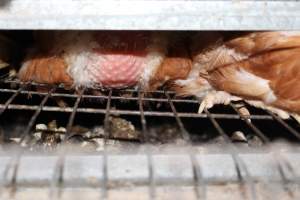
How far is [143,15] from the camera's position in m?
1.31

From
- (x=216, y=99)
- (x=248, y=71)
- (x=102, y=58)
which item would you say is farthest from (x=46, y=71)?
(x=248, y=71)

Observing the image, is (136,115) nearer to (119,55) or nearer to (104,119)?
(104,119)

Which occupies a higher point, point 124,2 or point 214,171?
point 124,2

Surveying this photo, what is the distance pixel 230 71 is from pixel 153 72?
0.34m

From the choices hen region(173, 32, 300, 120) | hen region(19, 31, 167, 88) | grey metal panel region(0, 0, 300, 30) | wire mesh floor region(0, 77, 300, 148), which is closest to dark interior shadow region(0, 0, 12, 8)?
grey metal panel region(0, 0, 300, 30)

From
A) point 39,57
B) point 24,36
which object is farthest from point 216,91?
point 24,36

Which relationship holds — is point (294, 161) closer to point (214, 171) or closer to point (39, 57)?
point (214, 171)

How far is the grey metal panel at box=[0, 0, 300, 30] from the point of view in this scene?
1.30 meters

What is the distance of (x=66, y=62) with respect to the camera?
1659mm

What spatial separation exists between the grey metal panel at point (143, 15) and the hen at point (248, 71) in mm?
80

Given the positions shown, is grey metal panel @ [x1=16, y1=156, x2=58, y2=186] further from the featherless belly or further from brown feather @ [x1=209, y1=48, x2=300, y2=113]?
brown feather @ [x1=209, y1=48, x2=300, y2=113]

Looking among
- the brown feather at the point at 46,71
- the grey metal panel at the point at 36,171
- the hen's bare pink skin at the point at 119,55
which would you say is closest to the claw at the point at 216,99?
the hen's bare pink skin at the point at 119,55

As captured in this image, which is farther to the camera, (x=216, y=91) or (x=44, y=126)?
(x=44, y=126)

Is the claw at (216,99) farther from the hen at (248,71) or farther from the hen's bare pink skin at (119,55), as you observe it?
the hen's bare pink skin at (119,55)
